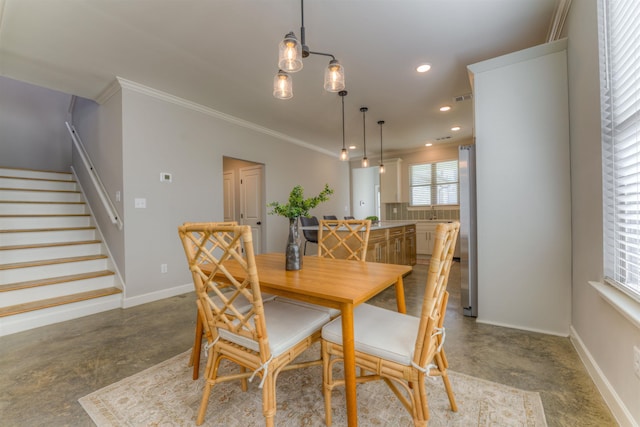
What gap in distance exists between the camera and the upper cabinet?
6.77 m

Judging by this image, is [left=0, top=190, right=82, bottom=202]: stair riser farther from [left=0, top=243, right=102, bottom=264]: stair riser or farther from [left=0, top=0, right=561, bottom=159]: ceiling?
[left=0, top=0, right=561, bottom=159]: ceiling

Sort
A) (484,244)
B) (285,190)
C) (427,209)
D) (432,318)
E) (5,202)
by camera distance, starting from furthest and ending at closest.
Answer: (427,209), (285,190), (5,202), (484,244), (432,318)

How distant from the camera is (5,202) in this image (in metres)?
3.55

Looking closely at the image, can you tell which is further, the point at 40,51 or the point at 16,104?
the point at 16,104

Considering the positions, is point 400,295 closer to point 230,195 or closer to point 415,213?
point 230,195

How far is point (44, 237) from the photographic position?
11.3 feet

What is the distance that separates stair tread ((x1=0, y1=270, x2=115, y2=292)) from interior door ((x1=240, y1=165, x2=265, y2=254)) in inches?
92.2

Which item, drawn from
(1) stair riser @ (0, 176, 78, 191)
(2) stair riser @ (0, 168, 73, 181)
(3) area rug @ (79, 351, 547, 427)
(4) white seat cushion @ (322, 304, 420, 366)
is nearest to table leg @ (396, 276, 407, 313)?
(4) white seat cushion @ (322, 304, 420, 366)

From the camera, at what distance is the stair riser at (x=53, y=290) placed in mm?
2699

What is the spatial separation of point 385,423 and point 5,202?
514cm

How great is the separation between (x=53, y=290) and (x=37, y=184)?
2.21 m

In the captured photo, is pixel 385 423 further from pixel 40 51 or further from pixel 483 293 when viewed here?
pixel 40 51

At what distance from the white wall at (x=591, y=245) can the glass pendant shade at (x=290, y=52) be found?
1.75 metres

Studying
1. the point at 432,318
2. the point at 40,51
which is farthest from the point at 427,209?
the point at 40,51
